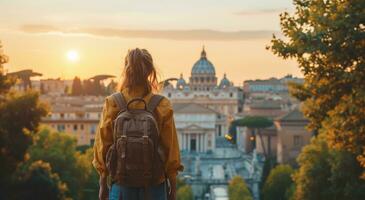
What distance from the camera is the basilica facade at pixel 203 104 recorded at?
111m

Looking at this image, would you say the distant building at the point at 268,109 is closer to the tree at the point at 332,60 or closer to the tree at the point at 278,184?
the tree at the point at 278,184

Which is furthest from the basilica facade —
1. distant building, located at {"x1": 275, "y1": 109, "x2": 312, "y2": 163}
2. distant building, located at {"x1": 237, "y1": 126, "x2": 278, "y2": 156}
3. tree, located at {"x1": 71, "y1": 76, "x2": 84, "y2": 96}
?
distant building, located at {"x1": 275, "y1": 109, "x2": 312, "y2": 163}

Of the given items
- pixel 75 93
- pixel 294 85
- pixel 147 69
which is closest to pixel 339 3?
pixel 294 85

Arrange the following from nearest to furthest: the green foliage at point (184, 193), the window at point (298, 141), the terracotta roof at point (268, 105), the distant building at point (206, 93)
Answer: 1. the green foliage at point (184, 193)
2. the window at point (298, 141)
3. the terracotta roof at point (268, 105)
4. the distant building at point (206, 93)

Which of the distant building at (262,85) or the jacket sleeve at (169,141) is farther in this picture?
the distant building at (262,85)

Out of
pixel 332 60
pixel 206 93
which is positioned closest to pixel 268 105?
pixel 206 93

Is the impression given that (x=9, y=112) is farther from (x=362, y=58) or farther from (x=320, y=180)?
(x=362, y=58)

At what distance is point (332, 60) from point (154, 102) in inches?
306

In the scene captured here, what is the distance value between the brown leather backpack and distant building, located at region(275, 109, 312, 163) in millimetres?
63464

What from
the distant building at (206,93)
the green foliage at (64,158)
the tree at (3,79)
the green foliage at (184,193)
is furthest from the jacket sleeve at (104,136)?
the distant building at (206,93)

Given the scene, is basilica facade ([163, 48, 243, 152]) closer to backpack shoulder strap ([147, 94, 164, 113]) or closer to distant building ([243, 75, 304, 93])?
distant building ([243, 75, 304, 93])

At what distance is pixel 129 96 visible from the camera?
5969 millimetres

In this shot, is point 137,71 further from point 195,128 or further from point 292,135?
point 195,128

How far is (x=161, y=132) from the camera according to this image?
5.92 meters
